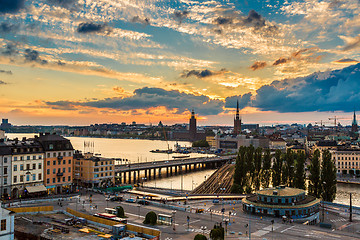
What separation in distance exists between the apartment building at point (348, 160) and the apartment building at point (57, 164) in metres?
95.8

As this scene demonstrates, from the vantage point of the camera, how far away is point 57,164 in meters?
72.5

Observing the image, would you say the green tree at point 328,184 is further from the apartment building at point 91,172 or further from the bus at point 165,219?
the apartment building at point 91,172

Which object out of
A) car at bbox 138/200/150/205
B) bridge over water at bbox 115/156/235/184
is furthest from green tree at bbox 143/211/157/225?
bridge over water at bbox 115/156/235/184

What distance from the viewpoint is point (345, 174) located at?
120 m

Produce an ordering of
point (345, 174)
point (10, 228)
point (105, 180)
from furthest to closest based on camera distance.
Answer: point (345, 174)
point (105, 180)
point (10, 228)

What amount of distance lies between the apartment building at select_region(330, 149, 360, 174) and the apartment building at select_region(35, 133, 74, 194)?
314 ft

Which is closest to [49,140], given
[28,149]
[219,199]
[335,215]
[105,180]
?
[28,149]

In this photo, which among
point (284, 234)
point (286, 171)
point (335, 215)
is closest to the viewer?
point (284, 234)

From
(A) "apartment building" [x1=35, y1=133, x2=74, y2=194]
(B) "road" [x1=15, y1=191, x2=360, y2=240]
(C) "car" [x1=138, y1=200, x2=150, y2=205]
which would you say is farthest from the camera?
(A) "apartment building" [x1=35, y1=133, x2=74, y2=194]

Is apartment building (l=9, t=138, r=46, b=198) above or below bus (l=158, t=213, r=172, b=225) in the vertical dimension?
above

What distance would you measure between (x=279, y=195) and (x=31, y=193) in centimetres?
4561

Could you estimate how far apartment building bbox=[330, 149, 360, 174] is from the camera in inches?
4770

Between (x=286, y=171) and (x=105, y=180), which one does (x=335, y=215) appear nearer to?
(x=286, y=171)

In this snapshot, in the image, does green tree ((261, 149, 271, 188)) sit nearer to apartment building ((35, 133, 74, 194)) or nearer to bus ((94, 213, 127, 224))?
apartment building ((35, 133, 74, 194))
